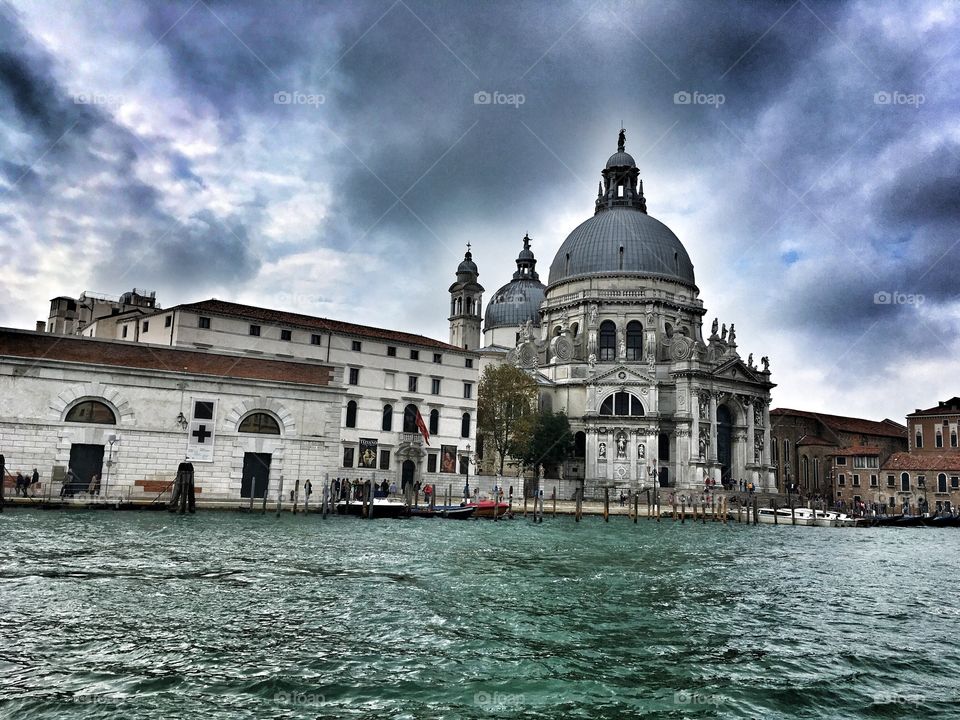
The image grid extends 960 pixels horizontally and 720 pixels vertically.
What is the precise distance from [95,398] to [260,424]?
5413 millimetres

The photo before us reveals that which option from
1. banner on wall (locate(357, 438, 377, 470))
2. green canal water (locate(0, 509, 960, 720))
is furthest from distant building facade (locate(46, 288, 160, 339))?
green canal water (locate(0, 509, 960, 720))

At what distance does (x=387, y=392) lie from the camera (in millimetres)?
40719

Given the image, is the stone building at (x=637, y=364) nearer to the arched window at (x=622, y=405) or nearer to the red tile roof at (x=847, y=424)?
the arched window at (x=622, y=405)

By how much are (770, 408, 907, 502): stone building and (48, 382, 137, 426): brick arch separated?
159 feet

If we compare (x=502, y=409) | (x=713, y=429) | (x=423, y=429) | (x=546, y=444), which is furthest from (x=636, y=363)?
(x=423, y=429)

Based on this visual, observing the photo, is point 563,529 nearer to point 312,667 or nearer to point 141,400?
point 141,400

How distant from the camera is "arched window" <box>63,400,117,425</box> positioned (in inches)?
1032

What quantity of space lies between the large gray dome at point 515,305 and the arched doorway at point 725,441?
20.1 metres

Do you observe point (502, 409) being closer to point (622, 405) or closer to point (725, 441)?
point (622, 405)

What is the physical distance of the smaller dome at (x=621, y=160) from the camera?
6950 cm

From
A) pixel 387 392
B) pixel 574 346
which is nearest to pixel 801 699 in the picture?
pixel 387 392

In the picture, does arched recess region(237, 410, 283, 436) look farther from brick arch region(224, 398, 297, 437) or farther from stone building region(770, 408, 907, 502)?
stone building region(770, 408, 907, 502)

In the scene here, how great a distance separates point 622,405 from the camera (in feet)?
186

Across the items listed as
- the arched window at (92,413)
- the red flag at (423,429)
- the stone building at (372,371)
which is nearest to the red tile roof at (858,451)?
the stone building at (372,371)
